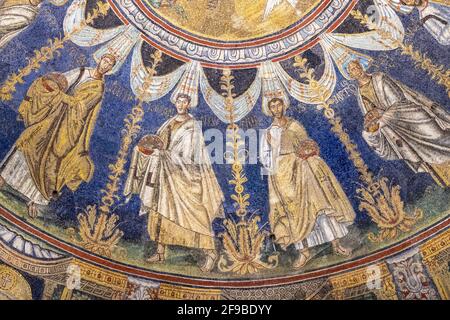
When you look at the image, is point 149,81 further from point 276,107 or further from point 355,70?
point 355,70

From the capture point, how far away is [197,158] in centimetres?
1354

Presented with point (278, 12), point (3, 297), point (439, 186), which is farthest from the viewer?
point (278, 12)

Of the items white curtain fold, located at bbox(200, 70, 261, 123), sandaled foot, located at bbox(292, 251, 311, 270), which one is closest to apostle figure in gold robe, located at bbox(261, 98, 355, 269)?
sandaled foot, located at bbox(292, 251, 311, 270)

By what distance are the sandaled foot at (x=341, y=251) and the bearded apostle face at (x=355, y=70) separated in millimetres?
2645

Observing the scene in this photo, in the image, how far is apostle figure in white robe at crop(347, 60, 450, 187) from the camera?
1287cm

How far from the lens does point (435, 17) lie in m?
12.8

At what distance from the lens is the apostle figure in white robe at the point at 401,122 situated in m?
12.9

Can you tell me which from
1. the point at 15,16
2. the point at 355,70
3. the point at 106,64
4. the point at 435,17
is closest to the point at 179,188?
the point at 106,64

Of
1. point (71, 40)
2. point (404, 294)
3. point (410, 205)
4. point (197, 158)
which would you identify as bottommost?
point (404, 294)

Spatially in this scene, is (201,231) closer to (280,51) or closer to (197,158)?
(197,158)

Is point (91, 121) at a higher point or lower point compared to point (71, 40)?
lower
